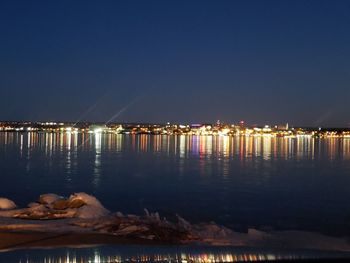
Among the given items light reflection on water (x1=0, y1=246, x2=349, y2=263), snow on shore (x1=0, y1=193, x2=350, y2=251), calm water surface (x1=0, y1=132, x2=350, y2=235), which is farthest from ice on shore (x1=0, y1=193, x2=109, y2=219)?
light reflection on water (x1=0, y1=246, x2=349, y2=263)

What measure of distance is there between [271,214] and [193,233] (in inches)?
275

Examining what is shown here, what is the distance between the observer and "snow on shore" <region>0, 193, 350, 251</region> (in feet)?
35.8

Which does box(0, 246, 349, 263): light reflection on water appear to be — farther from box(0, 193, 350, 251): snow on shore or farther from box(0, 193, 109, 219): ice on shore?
box(0, 193, 109, 219): ice on shore

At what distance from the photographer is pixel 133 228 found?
37.6ft

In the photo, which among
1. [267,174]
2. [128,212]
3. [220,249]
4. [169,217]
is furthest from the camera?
[267,174]

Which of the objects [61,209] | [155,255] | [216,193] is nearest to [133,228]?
[61,209]

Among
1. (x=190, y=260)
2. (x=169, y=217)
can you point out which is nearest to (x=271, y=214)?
(x=169, y=217)

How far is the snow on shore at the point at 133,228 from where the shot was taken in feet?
35.8

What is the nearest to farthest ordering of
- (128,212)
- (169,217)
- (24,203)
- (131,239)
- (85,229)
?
1. (131,239)
2. (85,229)
3. (169,217)
4. (128,212)
5. (24,203)

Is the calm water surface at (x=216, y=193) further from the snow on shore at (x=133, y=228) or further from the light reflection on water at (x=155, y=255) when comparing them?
the light reflection on water at (x=155, y=255)

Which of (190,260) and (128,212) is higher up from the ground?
(190,260)

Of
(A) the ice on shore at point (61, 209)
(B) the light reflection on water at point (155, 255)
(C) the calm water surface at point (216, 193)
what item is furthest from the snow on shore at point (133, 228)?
(C) the calm water surface at point (216, 193)

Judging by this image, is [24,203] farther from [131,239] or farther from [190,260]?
[190,260]

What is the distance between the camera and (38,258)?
23.9 feet
